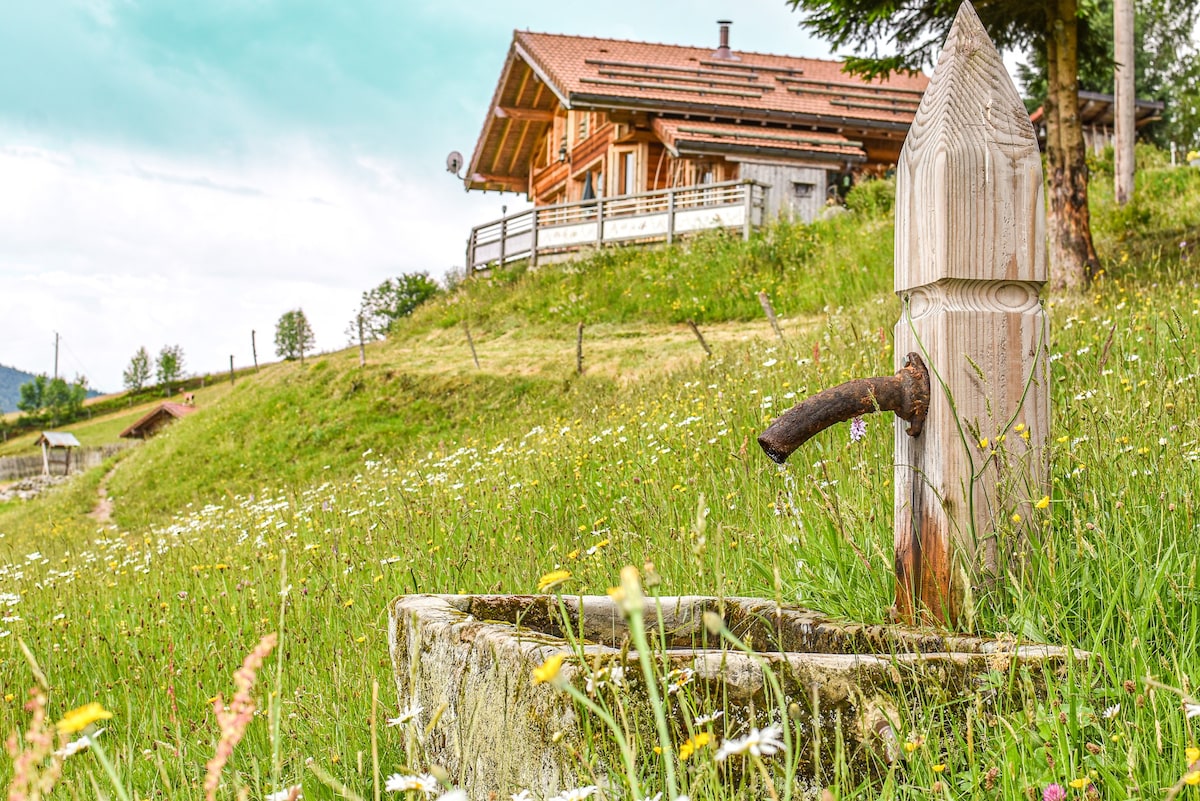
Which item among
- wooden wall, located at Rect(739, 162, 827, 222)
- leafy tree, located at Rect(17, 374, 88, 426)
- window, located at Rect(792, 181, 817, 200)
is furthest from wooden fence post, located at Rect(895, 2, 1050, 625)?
leafy tree, located at Rect(17, 374, 88, 426)

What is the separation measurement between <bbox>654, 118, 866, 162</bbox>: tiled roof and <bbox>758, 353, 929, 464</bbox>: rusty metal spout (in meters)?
21.3

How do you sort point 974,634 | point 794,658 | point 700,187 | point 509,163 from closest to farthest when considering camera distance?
1. point 794,658
2. point 974,634
3. point 700,187
4. point 509,163

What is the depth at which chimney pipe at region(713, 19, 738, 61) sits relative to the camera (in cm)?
2925

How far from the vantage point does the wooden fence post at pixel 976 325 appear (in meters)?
2.16

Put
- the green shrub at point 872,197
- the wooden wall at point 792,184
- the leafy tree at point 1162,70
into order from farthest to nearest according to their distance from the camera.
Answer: the leafy tree at point 1162,70, the wooden wall at point 792,184, the green shrub at point 872,197

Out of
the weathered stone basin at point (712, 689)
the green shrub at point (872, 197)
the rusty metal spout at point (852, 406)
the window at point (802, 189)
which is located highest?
the window at point (802, 189)

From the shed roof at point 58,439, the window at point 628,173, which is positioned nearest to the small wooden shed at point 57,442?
the shed roof at point 58,439

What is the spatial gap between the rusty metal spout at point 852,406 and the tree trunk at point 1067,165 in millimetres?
9577

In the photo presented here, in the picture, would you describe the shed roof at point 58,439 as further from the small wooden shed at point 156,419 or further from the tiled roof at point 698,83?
the tiled roof at point 698,83

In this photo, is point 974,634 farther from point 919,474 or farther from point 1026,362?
point 1026,362

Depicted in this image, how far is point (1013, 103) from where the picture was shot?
7.28ft

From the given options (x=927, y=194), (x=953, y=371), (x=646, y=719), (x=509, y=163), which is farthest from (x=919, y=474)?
(x=509, y=163)

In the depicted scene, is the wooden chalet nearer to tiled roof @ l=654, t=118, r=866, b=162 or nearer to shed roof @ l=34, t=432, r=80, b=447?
tiled roof @ l=654, t=118, r=866, b=162

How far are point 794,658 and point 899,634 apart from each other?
30 centimetres
